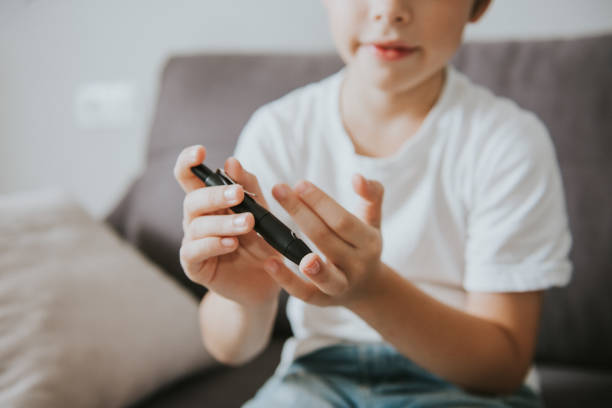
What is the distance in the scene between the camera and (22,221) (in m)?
0.85

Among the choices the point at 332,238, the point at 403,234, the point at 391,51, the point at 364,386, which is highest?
the point at 391,51

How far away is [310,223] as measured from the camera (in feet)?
1.53

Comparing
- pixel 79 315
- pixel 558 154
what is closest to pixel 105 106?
pixel 79 315

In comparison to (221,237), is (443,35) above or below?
above

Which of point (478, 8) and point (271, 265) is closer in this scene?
point (271, 265)

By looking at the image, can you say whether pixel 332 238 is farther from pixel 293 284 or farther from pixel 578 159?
pixel 578 159

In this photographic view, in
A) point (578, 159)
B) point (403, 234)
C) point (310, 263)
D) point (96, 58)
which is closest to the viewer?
point (310, 263)

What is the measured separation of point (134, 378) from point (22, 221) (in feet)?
1.02

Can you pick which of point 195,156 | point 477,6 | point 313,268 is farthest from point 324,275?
point 477,6

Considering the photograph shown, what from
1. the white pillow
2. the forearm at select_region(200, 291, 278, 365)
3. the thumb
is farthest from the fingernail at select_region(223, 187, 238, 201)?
the white pillow

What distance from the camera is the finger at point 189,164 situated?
47 centimetres

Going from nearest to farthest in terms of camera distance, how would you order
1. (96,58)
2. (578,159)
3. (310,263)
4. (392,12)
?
(310,263) < (392,12) < (578,159) < (96,58)

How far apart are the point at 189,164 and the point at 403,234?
1.07 feet

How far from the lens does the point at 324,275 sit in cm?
44
